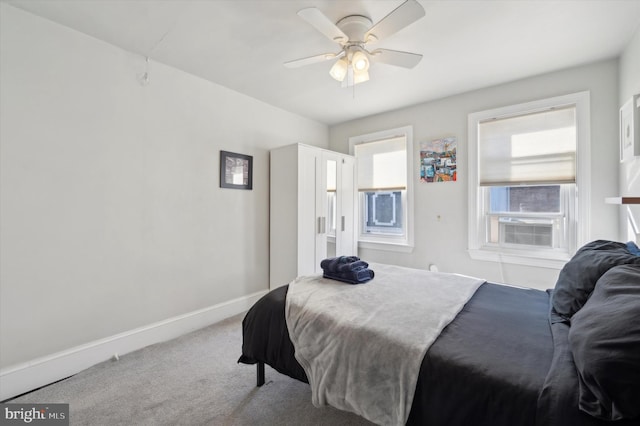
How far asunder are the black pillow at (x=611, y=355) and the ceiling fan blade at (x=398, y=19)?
63.7 inches

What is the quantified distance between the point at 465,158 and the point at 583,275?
2.12 meters

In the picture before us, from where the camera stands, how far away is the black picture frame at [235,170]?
3.10 meters

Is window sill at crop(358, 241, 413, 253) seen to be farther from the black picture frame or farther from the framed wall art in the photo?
the framed wall art

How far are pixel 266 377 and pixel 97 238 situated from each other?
5.69 ft

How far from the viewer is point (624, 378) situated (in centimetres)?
82

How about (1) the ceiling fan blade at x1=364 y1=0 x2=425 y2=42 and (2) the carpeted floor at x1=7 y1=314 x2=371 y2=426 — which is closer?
(1) the ceiling fan blade at x1=364 y1=0 x2=425 y2=42

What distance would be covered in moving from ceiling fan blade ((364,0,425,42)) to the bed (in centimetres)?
161

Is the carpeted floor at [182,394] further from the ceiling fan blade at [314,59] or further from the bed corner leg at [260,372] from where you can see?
the ceiling fan blade at [314,59]

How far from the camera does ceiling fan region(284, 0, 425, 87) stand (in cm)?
167

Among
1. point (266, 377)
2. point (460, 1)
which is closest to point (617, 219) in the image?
point (460, 1)

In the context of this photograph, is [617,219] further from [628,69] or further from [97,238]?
[97,238]

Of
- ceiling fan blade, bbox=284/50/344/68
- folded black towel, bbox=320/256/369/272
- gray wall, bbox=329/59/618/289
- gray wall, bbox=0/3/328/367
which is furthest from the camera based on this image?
gray wall, bbox=329/59/618/289

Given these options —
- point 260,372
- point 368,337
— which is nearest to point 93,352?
point 260,372

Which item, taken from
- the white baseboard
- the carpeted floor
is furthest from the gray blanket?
the white baseboard
